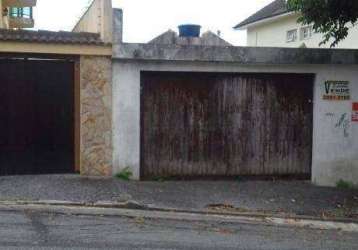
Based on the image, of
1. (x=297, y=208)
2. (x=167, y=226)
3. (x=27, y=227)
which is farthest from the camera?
(x=297, y=208)

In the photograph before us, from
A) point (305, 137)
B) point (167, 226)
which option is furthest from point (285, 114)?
point (167, 226)

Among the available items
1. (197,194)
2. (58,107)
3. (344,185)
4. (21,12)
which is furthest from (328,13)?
(21,12)

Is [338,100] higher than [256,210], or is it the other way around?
[338,100]

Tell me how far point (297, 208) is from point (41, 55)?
5.36 meters

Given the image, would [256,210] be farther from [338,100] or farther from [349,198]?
[338,100]

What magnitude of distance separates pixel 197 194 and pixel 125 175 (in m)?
1.57

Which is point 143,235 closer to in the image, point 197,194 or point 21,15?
point 197,194

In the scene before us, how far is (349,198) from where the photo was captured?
39.1 feet

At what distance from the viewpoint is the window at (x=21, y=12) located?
31.1m

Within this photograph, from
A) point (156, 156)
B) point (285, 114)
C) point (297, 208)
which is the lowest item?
point (297, 208)

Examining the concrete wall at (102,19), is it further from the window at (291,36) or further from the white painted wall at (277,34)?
the window at (291,36)

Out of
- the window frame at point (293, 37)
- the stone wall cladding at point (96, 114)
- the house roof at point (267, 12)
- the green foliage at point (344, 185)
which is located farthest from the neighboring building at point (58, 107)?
the window frame at point (293, 37)

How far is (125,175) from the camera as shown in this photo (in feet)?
39.4

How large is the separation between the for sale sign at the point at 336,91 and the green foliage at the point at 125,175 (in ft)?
14.0
